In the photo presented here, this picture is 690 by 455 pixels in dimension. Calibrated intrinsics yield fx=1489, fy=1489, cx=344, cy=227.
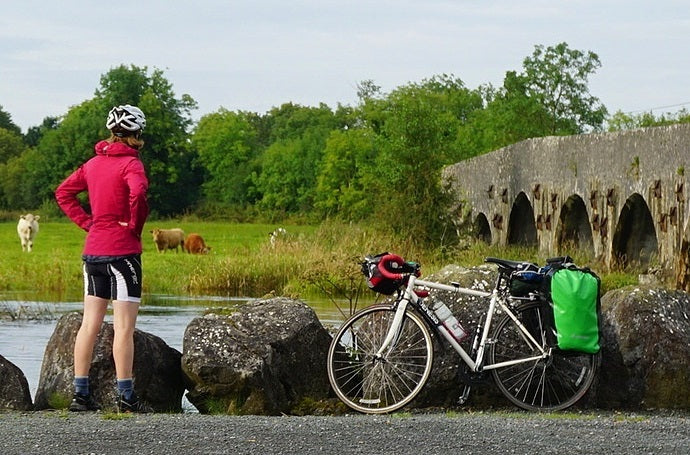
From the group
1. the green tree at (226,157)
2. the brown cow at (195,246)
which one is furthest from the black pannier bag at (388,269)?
the green tree at (226,157)

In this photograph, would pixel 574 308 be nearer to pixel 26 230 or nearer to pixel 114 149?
pixel 114 149

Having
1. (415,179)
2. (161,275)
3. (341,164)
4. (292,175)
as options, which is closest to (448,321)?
(161,275)

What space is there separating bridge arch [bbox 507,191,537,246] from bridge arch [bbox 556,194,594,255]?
6479 millimetres

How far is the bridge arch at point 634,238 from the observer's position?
30.2 meters

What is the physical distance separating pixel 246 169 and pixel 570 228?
7457cm

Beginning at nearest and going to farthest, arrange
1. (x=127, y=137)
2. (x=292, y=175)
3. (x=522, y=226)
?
(x=127, y=137)
(x=522, y=226)
(x=292, y=175)

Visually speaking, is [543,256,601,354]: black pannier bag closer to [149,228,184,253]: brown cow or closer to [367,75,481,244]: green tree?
[367,75,481,244]: green tree

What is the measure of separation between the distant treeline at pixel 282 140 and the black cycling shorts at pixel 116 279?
54.4 metres

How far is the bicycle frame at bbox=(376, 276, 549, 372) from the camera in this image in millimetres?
9953

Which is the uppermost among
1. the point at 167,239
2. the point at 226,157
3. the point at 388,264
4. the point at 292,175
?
the point at 226,157

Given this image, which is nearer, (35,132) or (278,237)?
(278,237)

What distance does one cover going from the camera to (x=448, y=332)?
10.1 meters

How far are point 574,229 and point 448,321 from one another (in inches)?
1023

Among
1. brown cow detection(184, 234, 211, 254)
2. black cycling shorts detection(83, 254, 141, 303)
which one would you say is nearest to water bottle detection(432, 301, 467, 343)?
black cycling shorts detection(83, 254, 141, 303)
